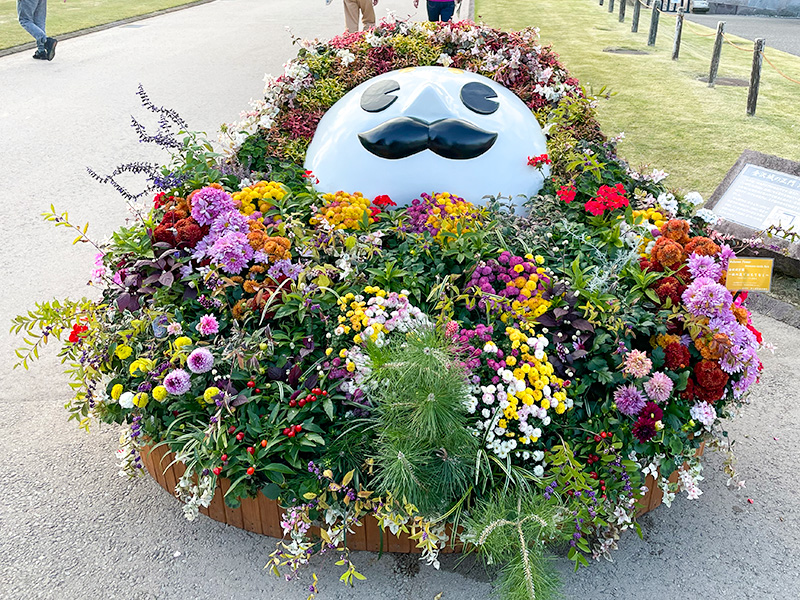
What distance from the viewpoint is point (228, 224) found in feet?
10.5

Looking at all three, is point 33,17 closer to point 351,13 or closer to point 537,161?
point 351,13

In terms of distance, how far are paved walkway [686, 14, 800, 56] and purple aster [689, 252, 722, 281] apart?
44.3 ft

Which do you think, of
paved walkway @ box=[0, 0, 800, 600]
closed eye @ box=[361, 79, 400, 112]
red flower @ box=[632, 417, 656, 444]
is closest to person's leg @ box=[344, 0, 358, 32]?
paved walkway @ box=[0, 0, 800, 600]

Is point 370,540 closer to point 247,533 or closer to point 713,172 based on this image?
point 247,533

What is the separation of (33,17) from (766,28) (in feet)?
56.7

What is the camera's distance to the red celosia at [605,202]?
358 centimetres

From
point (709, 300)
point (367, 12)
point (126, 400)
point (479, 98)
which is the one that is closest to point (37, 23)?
point (367, 12)

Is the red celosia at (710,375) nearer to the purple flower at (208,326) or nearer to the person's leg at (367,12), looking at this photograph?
the purple flower at (208,326)

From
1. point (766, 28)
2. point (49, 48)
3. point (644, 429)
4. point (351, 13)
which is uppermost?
point (351, 13)

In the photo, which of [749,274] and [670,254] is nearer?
[749,274]

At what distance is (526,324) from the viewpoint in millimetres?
2791

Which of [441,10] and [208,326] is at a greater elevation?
[441,10]

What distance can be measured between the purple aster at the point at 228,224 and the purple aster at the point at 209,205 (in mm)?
46

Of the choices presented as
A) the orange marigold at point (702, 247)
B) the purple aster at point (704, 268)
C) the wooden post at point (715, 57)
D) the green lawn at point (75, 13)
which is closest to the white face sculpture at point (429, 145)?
the orange marigold at point (702, 247)
